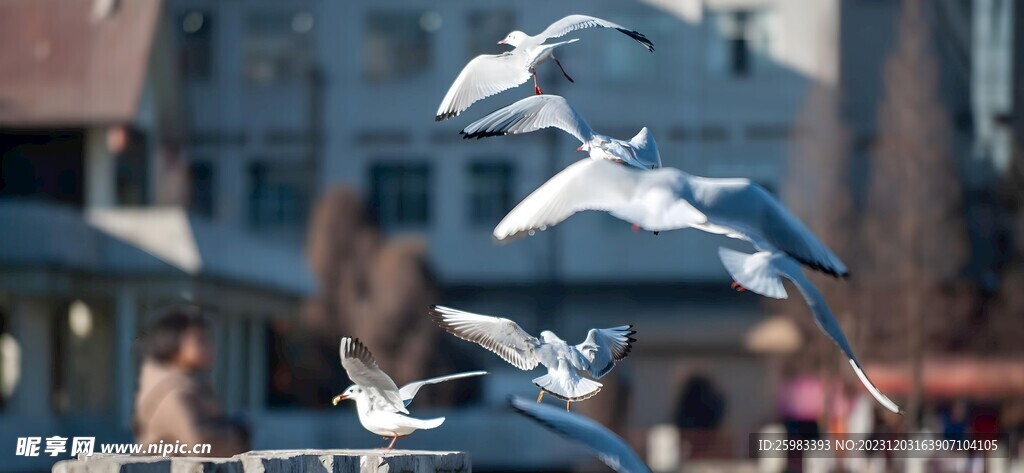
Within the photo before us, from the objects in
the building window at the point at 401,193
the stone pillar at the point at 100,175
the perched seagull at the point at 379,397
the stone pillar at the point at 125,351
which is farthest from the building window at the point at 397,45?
the perched seagull at the point at 379,397

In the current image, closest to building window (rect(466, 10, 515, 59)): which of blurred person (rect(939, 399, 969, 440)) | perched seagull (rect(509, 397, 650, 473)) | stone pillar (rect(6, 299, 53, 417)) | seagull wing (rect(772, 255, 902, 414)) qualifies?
stone pillar (rect(6, 299, 53, 417))

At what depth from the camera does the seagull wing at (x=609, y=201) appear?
4484 millimetres

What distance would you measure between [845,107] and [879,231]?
1146 mm

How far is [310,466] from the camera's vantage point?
5281 millimetres

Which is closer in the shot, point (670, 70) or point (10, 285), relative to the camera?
point (10, 285)

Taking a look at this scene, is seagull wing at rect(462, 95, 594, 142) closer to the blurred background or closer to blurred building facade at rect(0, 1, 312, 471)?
blurred building facade at rect(0, 1, 312, 471)

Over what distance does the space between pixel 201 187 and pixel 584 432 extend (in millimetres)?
12025

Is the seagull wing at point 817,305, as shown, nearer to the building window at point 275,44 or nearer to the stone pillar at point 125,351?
the stone pillar at point 125,351

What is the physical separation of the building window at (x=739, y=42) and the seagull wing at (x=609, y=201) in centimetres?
1150

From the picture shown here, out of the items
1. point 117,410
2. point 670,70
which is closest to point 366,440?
point 117,410

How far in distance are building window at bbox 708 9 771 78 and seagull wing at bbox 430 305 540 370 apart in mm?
10770

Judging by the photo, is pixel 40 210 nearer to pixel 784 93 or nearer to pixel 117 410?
pixel 117 410

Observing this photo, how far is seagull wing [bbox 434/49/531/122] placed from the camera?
574cm

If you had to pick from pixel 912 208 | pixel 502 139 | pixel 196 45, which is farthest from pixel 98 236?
pixel 912 208
